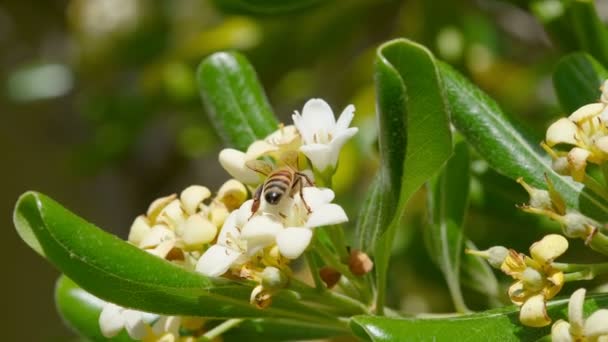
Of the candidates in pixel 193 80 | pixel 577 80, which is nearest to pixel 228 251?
pixel 577 80

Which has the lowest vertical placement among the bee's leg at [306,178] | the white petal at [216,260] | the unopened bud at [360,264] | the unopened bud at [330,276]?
the unopened bud at [330,276]

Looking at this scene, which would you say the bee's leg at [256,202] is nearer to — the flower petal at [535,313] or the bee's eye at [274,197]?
the bee's eye at [274,197]

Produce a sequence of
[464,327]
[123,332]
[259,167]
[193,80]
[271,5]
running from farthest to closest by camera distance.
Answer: [193,80] < [271,5] < [123,332] < [259,167] < [464,327]

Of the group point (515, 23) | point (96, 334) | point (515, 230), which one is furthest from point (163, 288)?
point (515, 23)

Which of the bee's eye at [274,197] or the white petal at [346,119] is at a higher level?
the white petal at [346,119]

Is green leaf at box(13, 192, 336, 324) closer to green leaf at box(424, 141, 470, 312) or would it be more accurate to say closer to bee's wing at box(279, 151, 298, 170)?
bee's wing at box(279, 151, 298, 170)

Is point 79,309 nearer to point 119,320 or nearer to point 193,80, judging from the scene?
point 119,320

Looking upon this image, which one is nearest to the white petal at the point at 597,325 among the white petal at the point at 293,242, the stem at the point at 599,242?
the stem at the point at 599,242
